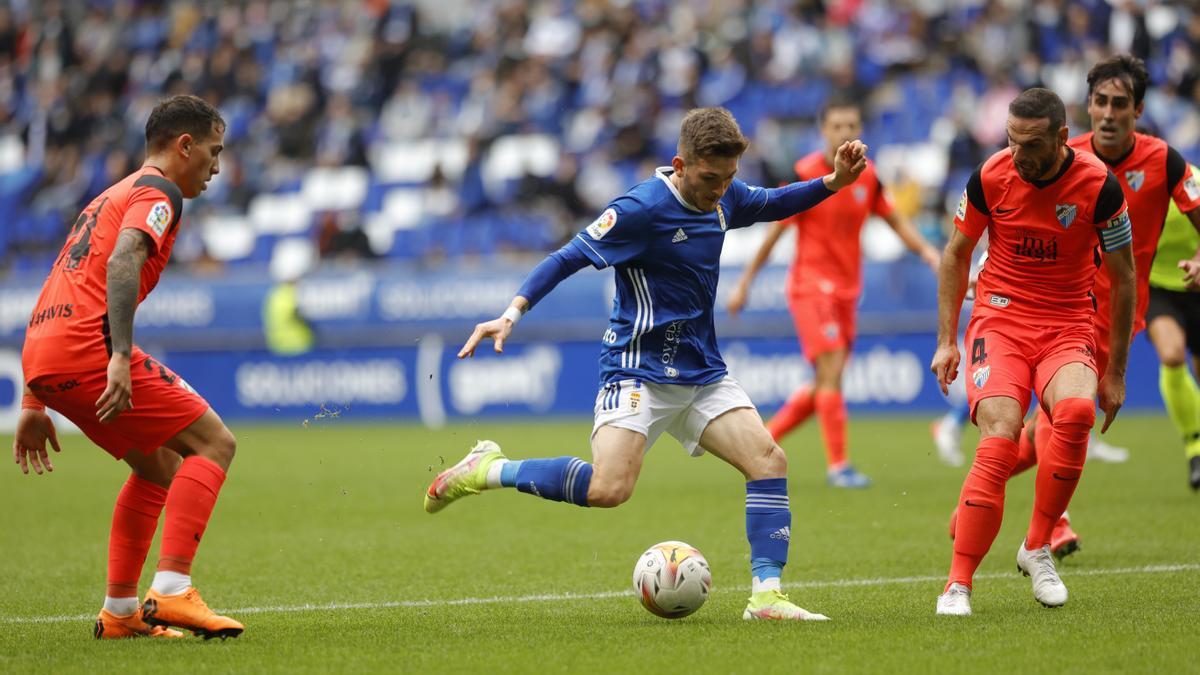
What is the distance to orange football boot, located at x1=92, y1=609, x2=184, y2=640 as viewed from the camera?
5.84m

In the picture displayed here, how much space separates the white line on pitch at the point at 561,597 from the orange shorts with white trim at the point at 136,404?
45.3 inches

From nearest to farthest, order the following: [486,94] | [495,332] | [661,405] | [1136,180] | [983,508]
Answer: [495,332] → [983,508] → [661,405] → [1136,180] → [486,94]

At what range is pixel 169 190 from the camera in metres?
5.56

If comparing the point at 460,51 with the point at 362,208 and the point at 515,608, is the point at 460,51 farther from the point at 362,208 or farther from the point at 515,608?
the point at 515,608

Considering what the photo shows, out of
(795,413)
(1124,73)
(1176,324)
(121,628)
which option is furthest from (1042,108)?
(795,413)

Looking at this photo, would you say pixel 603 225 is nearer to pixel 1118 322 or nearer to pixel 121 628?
pixel 1118 322

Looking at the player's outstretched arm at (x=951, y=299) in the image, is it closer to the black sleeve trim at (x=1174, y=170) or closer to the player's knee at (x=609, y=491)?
the player's knee at (x=609, y=491)

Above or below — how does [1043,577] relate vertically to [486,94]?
below

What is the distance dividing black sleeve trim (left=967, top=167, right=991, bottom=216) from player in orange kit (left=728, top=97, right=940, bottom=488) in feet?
16.0

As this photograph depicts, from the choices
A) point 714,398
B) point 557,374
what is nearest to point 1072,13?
point 557,374

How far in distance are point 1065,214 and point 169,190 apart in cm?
347

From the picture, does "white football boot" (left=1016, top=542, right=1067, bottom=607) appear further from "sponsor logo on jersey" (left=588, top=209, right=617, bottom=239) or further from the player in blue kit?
"sponsor logo on jersey" (left=588, top=209, right=617, bottom=239)

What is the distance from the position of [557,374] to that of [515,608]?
12.3m

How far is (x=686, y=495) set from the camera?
11281mm
